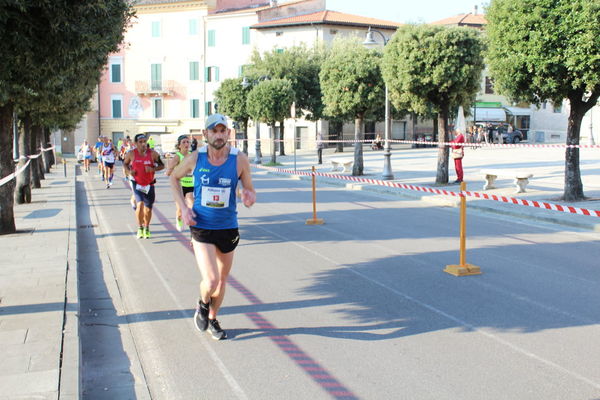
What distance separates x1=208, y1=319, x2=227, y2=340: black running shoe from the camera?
19.8ft

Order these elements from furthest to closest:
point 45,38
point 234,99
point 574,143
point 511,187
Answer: point 234,99
point 511,187
point 574,143
point 45,38

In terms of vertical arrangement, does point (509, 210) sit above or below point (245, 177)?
below

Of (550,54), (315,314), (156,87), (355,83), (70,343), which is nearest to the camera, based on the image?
(70,343)

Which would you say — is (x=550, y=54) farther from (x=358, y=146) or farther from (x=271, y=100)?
(x=271, y=100)

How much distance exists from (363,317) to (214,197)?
80.5 inches

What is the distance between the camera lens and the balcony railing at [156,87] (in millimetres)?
64812

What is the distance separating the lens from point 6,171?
12.6 meters

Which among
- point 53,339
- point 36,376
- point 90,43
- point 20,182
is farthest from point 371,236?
point 20,182

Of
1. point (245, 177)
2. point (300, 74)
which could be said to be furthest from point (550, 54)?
point (300, 74)

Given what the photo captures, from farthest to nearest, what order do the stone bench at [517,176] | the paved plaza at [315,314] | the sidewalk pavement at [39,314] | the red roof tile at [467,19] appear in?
1. the red roof tile at [467,19]
2. the stone bench at [517,176]
3. the paved plaza at [315,314]
4. the sidewalk pavement at [39,314]

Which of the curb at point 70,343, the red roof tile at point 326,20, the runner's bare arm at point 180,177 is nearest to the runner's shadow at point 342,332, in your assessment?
the runner's bare arm at point 180,177

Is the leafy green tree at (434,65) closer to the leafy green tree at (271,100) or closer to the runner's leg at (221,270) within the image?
the runner's leg at (221,270)

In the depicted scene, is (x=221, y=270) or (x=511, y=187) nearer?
(x=221, y=270)

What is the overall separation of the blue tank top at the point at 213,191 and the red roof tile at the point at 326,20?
5429cm
